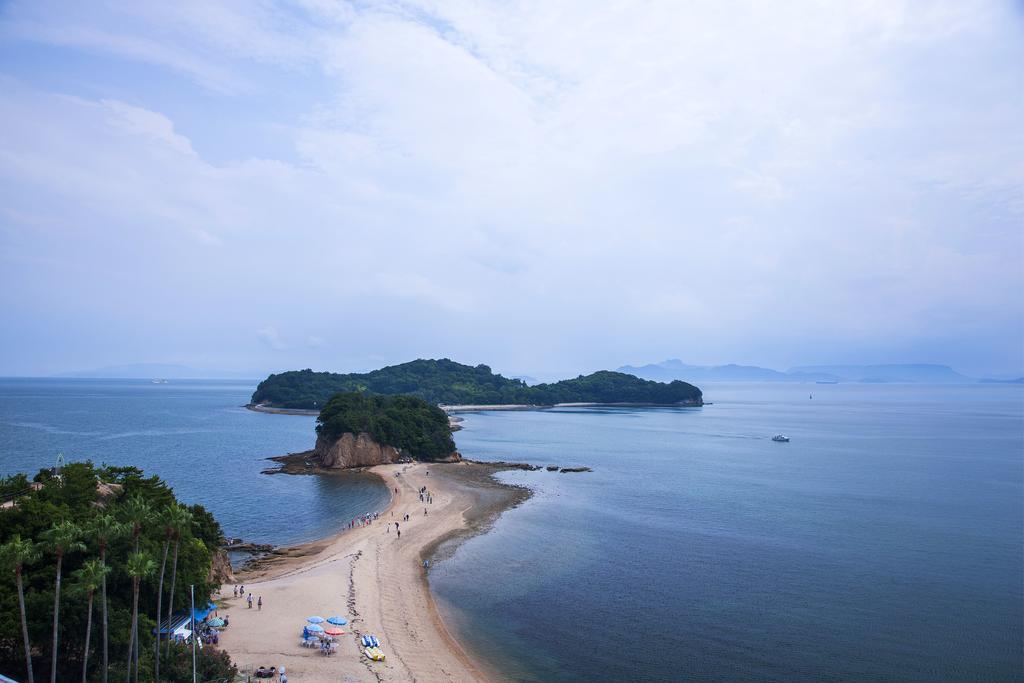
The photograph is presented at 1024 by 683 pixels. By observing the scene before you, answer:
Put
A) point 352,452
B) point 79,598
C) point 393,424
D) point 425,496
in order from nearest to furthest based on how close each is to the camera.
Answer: point 79,598
point 425,496
point 352,452
point 393,424

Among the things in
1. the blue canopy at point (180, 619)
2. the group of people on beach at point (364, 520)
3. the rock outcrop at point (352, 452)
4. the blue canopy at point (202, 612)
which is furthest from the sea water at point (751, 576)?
the rock outcrop at point (352, 452)

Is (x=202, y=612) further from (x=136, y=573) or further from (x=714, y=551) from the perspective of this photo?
(x=714, y=551)

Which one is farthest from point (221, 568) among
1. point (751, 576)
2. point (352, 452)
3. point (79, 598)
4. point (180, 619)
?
point (352, 452)

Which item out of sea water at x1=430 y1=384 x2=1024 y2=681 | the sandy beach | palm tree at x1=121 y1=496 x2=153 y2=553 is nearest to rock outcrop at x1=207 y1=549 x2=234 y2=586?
the sandy beach

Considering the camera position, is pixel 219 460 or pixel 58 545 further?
pixel 219 460

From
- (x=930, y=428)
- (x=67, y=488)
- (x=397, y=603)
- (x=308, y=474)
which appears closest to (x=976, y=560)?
(x=397, y=603)

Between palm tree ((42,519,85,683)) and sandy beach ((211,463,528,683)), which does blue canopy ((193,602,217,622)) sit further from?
palm tree ((42,519,85,683))

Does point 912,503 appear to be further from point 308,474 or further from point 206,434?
point 206,434
